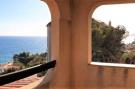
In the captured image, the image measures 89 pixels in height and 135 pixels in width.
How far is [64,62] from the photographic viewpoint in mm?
5152

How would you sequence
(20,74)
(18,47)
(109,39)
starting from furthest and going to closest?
(18,47), (109,39), (20,74)

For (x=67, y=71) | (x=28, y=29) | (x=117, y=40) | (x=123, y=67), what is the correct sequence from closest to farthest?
(x=123, y=67), (x=67, y=71), (x=117, y=40), (x=28, y=29)

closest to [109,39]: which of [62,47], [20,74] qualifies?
[62,47]

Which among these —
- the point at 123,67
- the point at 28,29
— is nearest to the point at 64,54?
the point at 123,67

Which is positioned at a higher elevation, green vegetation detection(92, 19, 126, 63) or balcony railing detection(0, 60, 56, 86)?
green vegetation detection(92, 19, 126, 63)

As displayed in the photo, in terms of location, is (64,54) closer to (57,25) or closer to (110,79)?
(57,25)

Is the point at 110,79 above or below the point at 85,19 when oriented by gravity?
below

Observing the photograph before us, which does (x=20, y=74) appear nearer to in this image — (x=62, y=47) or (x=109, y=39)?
(x=62, y=47)

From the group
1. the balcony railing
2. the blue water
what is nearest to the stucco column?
the balcony railing

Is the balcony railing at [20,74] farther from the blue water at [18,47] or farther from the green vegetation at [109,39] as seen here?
the blue water at [18,47]

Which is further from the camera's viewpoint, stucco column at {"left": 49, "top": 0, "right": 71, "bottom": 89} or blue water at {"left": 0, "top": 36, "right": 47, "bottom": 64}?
blue water at {"left": 0, "top": 36, "right": 47, "bottom": 64}

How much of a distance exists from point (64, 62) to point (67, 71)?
0.79 ft

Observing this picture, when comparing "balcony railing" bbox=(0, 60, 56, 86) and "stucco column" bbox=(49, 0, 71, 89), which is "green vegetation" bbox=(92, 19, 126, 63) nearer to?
"stucco column" bbox=(49, 0, 71, 89)

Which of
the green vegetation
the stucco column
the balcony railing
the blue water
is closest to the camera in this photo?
the balcony railing
